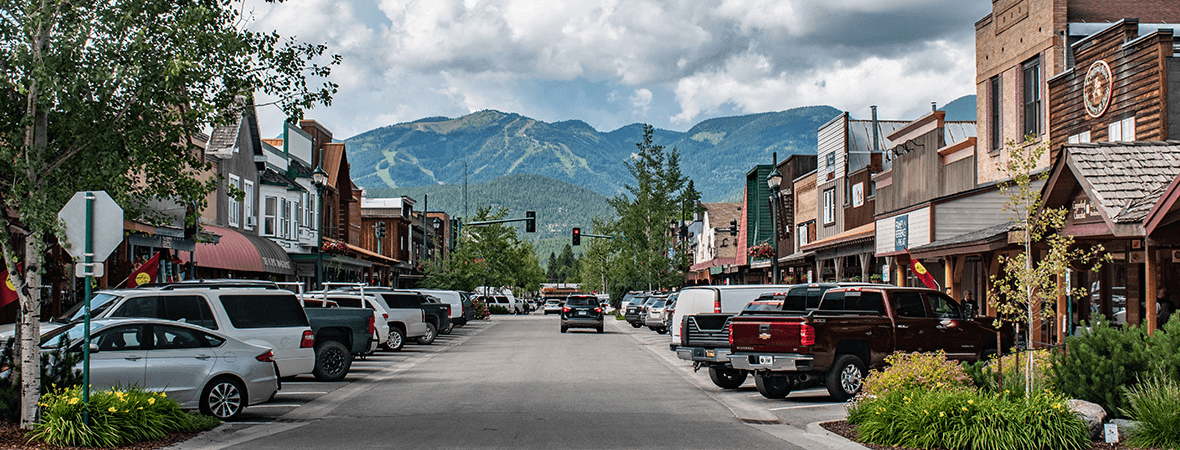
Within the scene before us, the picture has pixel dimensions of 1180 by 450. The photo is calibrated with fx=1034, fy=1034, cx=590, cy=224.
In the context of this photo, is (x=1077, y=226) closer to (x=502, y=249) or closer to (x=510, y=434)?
(x=510, y=434)

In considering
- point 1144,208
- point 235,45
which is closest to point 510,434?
point 235,45

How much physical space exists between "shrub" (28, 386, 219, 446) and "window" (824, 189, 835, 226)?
116 feet

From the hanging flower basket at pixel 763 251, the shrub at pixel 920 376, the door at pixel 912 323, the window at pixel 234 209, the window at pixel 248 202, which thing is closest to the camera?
the shrub at pixel 920 376

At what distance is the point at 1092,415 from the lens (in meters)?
10.8

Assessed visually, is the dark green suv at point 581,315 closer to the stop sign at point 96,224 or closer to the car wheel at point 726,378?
the car wheel at point 726,378

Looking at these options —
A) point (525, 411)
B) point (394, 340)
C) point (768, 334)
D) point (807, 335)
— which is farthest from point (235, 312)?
point (394, 340)

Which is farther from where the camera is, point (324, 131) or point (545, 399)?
point (324, 131)

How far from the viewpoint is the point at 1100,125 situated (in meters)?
21.3

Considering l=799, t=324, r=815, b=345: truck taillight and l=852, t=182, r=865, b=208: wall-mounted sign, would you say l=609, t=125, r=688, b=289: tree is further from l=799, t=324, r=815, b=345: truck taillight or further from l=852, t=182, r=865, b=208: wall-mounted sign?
l=799, t=324, r=815, b=345: truck taillight

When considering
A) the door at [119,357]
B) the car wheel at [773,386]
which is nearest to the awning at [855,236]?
the car wheel at [773,386]

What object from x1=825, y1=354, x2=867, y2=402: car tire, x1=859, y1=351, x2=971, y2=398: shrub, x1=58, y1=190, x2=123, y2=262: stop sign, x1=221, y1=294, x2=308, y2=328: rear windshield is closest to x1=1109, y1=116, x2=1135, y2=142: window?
x1=825, y1=354, x2=867, y2=402: car tire

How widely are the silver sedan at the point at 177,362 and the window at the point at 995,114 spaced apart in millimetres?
20457

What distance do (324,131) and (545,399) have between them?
43930 mm

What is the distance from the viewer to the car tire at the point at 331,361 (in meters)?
19.5
